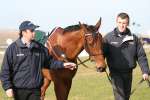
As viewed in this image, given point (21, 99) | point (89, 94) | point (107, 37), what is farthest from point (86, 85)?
point (21, 99)

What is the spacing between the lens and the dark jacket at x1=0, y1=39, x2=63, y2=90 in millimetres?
8430

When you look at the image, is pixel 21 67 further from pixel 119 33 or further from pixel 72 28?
pixel 72 28

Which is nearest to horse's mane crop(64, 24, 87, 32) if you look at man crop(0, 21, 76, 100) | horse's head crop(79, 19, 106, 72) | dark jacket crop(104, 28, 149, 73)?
horse's head crop(79, 19, 106, 72)

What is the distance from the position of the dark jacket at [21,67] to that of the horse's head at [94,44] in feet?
5.15

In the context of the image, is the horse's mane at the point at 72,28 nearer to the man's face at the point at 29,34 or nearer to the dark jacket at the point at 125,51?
the dark jacket at the point at 125,51

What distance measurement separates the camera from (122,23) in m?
9.78

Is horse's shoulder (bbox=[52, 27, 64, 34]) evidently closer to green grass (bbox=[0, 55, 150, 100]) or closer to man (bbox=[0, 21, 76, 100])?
green grass (bbox=[0, 55, 150, 100])

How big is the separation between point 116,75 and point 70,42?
144 cm

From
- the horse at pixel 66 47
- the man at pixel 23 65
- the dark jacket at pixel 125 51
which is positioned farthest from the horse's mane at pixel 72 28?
the man at pixel 23 65

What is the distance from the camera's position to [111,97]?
49.5ft

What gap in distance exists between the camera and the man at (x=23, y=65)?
8.40 meters

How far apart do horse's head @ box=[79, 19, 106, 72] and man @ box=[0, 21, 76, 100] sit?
154 cm

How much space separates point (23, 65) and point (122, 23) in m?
2.20

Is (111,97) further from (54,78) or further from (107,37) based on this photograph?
(107,37)
